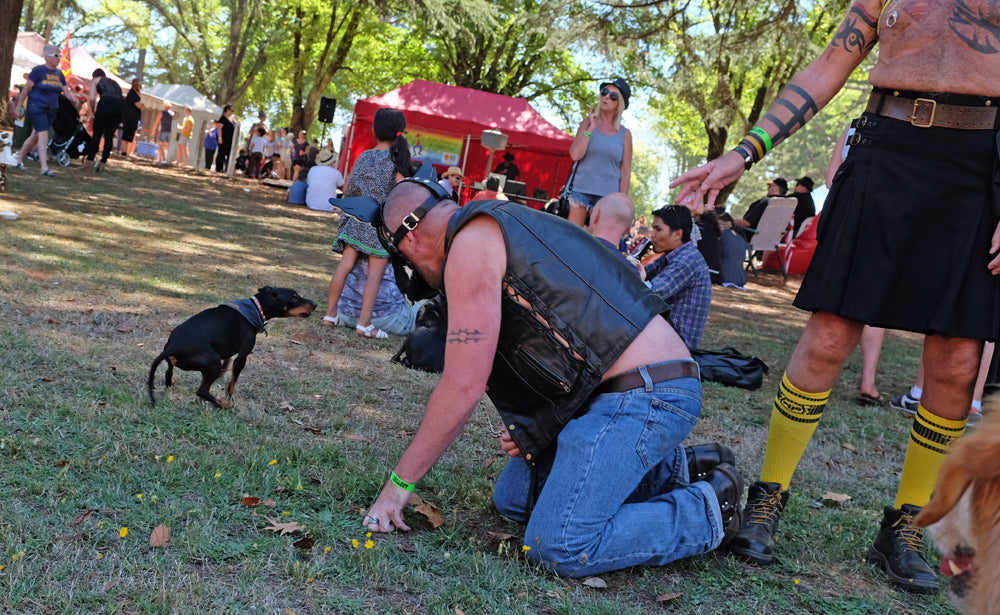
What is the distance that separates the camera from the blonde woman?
25.3ft

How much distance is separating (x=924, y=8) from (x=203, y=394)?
11.4ft

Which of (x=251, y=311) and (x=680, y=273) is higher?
(x=680, y=273)

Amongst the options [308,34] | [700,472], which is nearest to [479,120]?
[308,34]

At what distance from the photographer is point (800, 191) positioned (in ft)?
56.4

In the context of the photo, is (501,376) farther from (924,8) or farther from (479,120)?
(479,120)

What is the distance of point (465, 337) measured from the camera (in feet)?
8.86

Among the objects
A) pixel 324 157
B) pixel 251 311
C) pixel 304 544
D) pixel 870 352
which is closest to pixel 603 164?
pixel 870 352

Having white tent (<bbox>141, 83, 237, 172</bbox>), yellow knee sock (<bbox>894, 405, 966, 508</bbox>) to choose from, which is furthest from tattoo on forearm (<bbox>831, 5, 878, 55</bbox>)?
white tent (<bbox>141, 83, 237, 172</bbox>)

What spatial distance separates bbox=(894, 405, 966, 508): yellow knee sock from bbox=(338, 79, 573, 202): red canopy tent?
63.4ft

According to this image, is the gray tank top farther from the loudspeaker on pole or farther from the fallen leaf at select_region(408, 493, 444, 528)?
the loudspeaker on pole

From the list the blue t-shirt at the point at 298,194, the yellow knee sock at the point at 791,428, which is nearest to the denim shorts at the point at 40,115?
the blue t-shirt at the point at 298,194

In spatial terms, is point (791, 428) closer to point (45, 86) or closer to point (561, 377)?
point (561, 377)

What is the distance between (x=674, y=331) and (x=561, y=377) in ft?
1.71

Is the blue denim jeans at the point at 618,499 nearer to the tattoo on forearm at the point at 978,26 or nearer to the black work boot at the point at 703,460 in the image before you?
the black work boot at the point at 703,460
